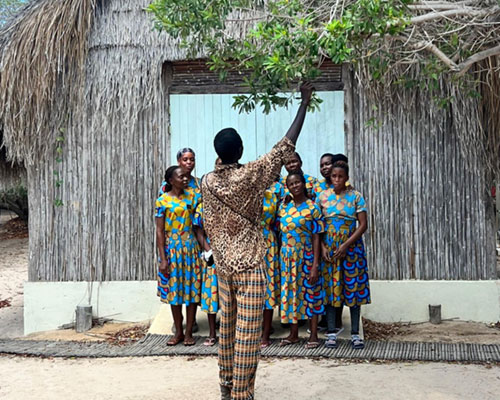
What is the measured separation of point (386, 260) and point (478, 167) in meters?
1.31

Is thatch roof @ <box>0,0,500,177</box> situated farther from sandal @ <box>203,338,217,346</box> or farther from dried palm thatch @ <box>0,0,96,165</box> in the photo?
sandal @ <box>203,338,217,346</box>

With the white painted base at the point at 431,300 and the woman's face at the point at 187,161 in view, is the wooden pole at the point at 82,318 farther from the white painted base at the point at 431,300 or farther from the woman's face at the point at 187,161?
the white painted base at the point at 431,300

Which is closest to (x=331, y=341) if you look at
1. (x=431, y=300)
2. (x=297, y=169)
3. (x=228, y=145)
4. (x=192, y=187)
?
(x=297, y=169)

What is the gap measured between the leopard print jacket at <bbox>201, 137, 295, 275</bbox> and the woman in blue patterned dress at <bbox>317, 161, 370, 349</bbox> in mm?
1836

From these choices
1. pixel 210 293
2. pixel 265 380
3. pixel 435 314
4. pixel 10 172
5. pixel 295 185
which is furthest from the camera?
pixel 10 172

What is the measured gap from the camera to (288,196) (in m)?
5.85

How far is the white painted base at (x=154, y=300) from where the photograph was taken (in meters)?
6.83

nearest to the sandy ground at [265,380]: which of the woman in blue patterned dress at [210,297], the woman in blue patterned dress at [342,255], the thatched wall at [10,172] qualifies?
the woman in blue patterned dress at [210,297]

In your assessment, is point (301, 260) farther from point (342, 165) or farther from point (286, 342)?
point (342, 165)

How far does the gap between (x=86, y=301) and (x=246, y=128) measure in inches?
98.3

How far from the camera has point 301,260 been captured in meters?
5.75

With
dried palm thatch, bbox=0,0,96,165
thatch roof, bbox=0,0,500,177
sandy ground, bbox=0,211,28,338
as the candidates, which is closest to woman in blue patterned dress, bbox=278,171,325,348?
thatch roof, bbox=0,0,500,177

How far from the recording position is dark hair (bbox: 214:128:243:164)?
403 centimetres

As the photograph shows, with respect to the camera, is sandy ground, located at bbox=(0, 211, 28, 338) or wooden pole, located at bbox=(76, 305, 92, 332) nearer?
wooden pole, located at bbox=(76, 305, 92, 332)
